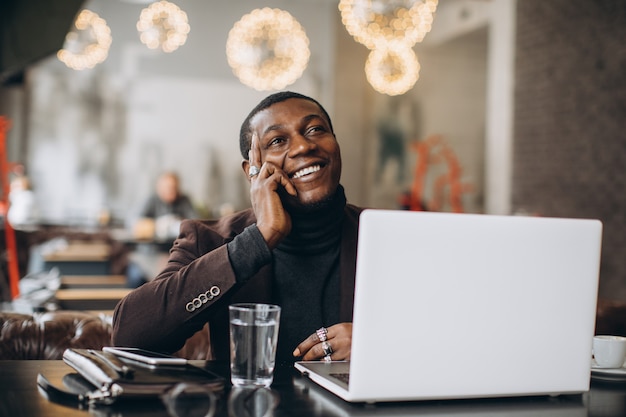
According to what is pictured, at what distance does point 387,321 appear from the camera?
2.97 ft

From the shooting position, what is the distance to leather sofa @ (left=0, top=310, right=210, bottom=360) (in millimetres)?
1661

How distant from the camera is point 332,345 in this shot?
1.29m

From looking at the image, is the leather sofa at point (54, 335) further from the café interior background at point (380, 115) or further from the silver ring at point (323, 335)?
the café interior background at point (380, 115)

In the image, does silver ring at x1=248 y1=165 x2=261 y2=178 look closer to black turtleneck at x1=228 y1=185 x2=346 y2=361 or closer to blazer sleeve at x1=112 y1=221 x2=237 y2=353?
black turtleneck at x1=228 y1=185 x2=346 y2=361

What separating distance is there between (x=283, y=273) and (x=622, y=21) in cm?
486

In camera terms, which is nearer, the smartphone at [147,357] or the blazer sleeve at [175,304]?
the smartphone at [147,357]

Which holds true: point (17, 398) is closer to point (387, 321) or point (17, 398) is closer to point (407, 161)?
point (387, 321)

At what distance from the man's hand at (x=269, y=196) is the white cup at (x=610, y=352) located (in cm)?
61

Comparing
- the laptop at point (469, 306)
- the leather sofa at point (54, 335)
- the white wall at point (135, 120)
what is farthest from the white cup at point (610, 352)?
the white wall at point (135, 120)

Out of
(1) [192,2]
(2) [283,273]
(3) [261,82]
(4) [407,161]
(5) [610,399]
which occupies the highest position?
(1) [192,2]

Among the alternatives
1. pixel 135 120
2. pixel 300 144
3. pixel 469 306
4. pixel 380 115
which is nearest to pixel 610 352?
pixel 469 306

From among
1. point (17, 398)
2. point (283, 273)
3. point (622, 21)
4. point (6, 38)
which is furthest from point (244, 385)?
point (622, 21)

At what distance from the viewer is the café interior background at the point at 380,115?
569 centimetres

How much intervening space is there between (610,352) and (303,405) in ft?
2.09
